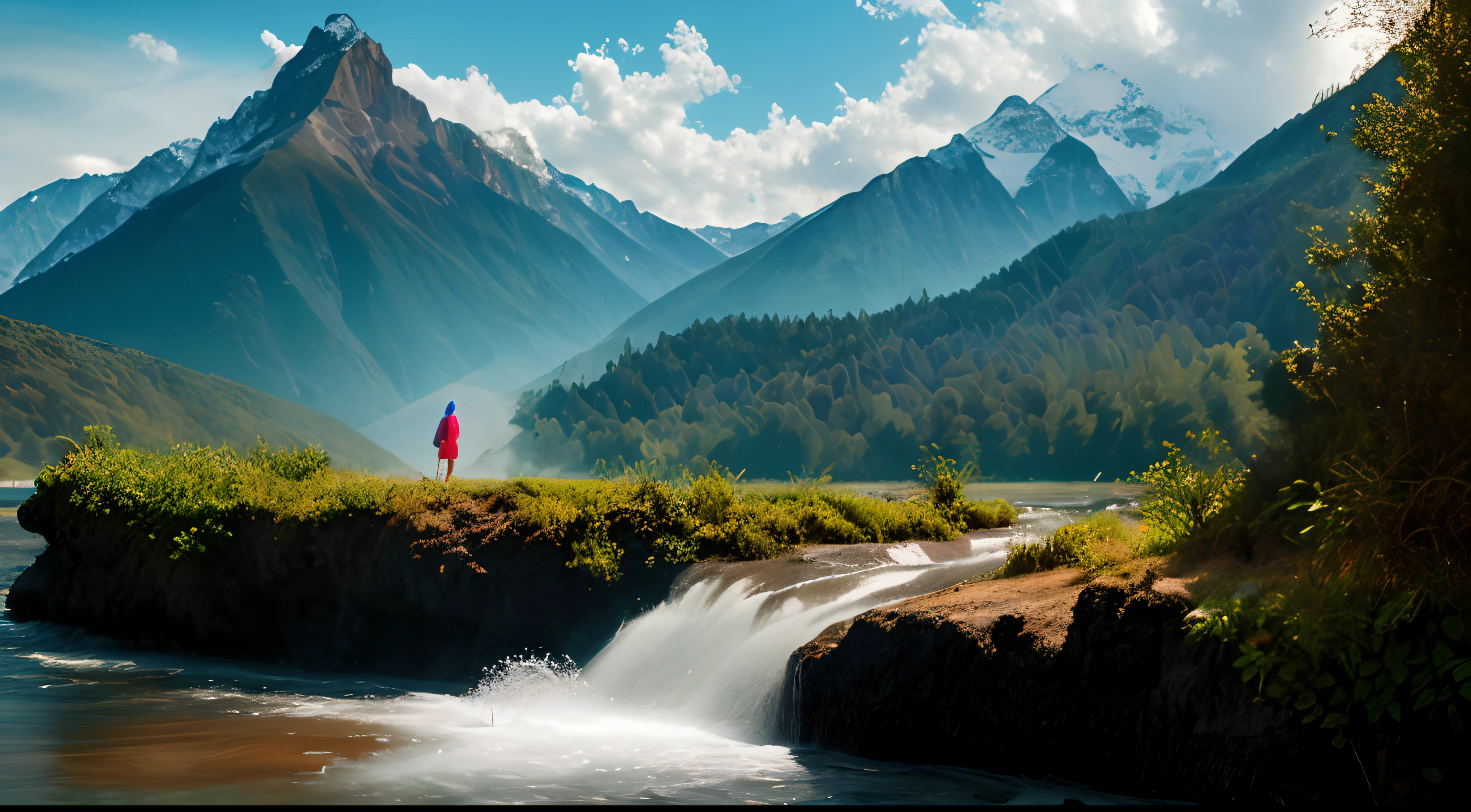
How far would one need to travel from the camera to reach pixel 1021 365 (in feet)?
453

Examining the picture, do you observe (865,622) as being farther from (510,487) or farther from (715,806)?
(510,487)

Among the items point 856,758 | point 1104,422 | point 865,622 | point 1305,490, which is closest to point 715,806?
point 856,758

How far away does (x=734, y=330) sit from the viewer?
6432 inches

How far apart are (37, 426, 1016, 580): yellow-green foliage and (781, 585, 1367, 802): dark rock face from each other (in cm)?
514

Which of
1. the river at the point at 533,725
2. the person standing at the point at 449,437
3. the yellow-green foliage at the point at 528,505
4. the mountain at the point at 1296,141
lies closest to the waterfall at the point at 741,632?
the river at the point at 533,725

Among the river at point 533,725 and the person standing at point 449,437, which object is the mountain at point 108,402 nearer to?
the person standing at point 449,437

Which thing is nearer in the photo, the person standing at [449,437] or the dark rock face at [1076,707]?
the dark rock face at [1076,707]

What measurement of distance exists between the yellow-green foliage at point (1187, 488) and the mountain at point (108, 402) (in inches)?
3318

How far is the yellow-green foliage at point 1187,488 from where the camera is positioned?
8.87m

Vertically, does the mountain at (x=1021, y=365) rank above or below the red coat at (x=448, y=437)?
above

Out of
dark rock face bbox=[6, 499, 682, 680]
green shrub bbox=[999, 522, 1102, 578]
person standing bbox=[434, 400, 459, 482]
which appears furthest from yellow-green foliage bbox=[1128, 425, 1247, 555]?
person standing bbox=[434, 400, 459, 482]

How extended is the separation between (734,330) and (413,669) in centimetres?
14877

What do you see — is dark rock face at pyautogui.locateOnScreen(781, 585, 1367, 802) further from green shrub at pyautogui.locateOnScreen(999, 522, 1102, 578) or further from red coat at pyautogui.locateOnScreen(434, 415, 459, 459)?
red coat at pyautogui.locateOnScreen(434, 415, 459, 459)

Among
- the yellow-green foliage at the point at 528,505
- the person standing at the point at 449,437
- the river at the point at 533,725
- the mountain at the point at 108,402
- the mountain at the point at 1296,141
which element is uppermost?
the mountain at the point at 1296,141
